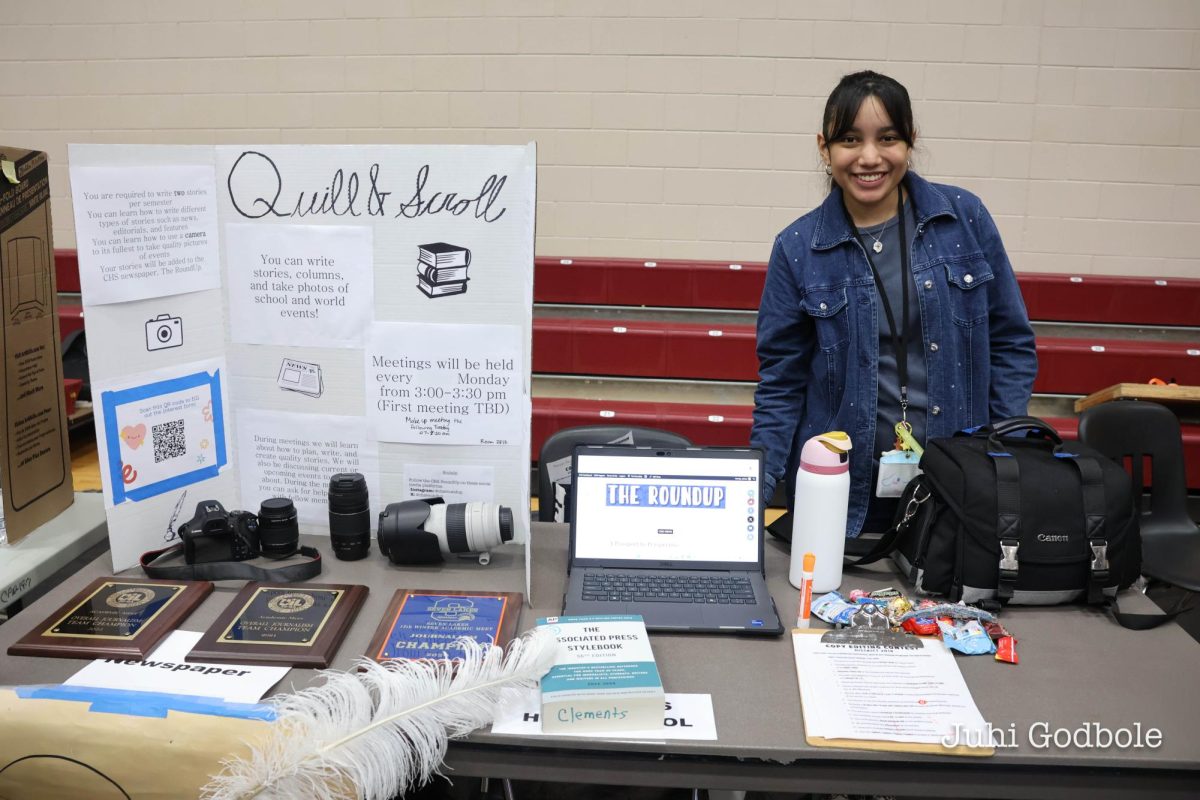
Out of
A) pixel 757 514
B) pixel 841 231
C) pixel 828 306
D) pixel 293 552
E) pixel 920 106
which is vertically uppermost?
pixel 920 106

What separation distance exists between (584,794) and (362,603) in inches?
32.0

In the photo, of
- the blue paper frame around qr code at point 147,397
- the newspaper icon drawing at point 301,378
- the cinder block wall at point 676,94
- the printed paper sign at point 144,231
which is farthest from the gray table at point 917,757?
the cinder block wall at point 676,94

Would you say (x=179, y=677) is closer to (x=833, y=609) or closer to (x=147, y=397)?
(x=147, y=397)

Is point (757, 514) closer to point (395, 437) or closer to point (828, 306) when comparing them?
point (828, 306)

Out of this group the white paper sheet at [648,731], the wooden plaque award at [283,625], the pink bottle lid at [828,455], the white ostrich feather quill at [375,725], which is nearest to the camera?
the white ostrich feather quill at [375,725]

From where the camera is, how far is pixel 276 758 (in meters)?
0.95

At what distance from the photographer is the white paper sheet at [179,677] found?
3.67 ft

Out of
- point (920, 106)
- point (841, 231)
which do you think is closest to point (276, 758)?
point (841, 231)

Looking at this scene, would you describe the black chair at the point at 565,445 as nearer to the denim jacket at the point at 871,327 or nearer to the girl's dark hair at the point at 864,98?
the denim jacket at the point at 871,327

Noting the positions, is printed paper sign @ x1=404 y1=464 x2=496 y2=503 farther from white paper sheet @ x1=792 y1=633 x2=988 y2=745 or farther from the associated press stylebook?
white paper sheet @ x1=792 y1=633 x2=988 y2=745

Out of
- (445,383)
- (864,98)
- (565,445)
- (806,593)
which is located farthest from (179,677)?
(864,98)

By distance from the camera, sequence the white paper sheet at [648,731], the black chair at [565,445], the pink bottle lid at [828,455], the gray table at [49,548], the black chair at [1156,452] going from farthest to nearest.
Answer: the black chair at [1156,452], the black chair at [565,445], the gray table at [49,548], the pink bottle lid at [828,455], the white paper sheet at [648,731]

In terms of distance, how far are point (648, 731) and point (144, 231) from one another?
1.17 metres

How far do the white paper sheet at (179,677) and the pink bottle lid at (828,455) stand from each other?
2.73ft
